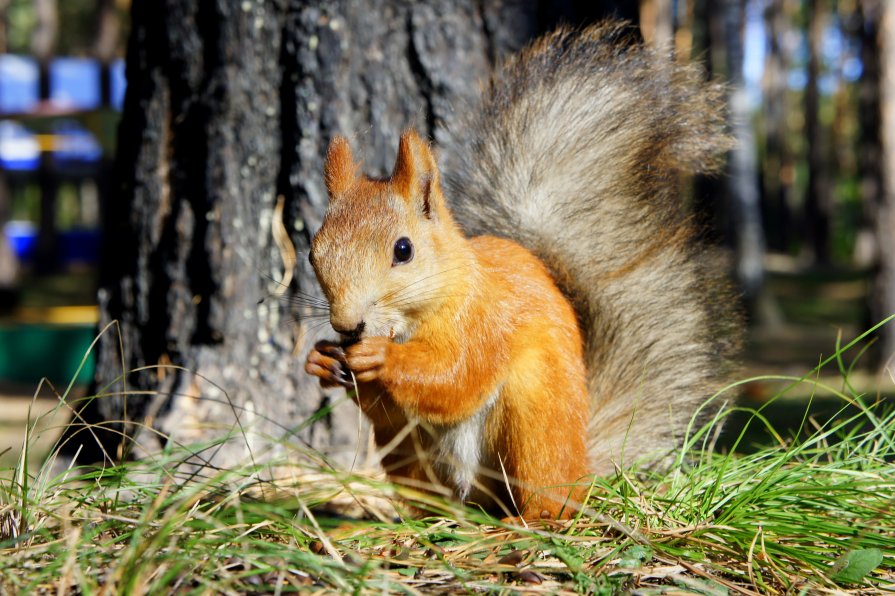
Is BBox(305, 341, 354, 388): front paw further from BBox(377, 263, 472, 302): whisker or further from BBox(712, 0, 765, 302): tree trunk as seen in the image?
BBox(712, 0, 765, 302): tree trunk

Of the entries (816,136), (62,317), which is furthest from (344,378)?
(816,136)

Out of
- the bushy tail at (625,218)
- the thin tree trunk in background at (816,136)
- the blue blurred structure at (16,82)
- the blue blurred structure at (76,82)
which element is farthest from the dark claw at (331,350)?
the thin tree trunk in background at (816,136)

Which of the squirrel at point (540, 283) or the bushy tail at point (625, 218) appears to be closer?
the squirrel at point (540, 283)

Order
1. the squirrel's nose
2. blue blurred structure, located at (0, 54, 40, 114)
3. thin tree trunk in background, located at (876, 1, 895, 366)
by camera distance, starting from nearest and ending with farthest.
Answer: the squirrel's nose → thin tree trunk in background, located at (876, 1, 895, 366) → blue blurred structure, located at (0, 54, 40, 114)

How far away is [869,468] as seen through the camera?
5.50 feet

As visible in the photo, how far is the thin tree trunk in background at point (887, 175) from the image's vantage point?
5.52 metres

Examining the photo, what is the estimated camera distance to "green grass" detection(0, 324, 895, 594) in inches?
44.8

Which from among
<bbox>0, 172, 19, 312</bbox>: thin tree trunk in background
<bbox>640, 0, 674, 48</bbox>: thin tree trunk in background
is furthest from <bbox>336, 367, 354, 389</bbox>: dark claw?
<bbox>0, 172, 19, 312</bbox>: thin tree trunk in background

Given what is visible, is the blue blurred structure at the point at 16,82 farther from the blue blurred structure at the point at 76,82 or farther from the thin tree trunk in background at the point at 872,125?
the thin tree trunk in background at the point at 872,125

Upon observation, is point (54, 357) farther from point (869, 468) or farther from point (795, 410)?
point (869, 468)

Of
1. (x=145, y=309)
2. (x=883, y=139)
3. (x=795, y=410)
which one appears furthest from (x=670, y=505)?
(x=883, y=139)

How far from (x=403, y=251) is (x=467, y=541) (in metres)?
0.48

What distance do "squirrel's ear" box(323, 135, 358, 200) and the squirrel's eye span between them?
0.18m

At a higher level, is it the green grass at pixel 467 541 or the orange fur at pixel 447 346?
the orange fur at pixel 447 346
